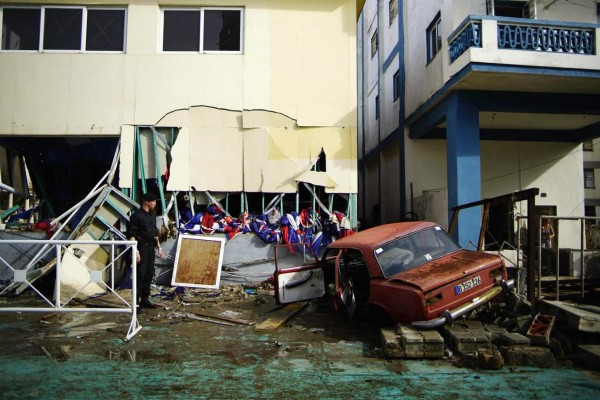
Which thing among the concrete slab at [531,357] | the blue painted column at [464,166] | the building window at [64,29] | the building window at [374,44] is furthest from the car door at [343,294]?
the building window at [374,44]

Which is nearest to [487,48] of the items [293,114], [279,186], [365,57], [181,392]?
[293,114]

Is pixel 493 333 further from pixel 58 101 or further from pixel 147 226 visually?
pixel 58 101

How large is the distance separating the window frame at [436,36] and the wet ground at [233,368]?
28.9ft

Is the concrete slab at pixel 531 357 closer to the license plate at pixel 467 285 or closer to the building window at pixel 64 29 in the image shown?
the license plate at pixel 467 285

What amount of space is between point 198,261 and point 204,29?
19.3 feet

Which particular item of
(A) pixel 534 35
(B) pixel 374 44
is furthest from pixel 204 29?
(B) pixel 374 44

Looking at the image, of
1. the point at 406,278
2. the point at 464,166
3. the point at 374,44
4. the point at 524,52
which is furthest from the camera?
the point at 374,44

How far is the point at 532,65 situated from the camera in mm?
9336

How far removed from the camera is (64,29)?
10.9m

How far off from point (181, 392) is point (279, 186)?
22.4 ft

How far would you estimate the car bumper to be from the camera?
16.3ft

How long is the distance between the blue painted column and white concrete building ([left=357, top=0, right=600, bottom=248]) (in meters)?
0.02

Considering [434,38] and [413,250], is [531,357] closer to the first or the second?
[413,250]

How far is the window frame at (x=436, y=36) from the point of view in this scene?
1186 cm
